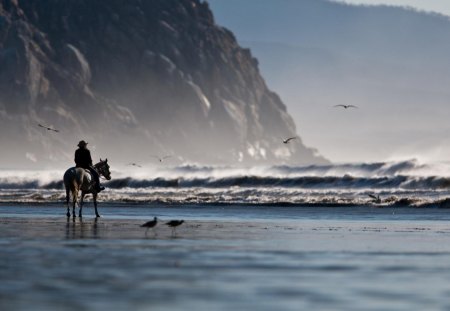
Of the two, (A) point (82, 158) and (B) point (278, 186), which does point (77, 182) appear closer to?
(A) point (82, 158)

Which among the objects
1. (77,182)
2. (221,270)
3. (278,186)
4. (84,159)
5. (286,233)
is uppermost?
(278,186)

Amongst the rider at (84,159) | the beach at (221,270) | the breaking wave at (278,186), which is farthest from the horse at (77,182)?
the breaking wave at (278,186)

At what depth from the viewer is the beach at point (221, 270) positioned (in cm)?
1430

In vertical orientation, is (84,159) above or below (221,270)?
above

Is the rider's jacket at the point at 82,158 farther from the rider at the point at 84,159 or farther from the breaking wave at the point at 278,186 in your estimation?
the breaking wave at the point at 278,186

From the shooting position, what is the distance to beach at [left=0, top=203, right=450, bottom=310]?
46.9ft

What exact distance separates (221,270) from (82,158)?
23.5 m

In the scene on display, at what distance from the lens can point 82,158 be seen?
4088 centimetres

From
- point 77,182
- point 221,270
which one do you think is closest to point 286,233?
point 221,270

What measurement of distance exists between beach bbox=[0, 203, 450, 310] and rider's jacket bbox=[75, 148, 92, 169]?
11510 millimetres

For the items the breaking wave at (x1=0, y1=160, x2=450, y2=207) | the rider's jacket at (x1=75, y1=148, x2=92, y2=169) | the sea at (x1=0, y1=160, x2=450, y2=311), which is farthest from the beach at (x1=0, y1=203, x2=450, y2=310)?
the breaking wave at (x1=0, y1=160, x2=450, y2=207)

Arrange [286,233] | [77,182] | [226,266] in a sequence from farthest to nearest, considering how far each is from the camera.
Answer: [77,182], [286,233], [226,266]

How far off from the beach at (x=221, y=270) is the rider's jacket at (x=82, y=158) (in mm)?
11510

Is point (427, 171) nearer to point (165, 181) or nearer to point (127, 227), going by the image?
point (165, 181)
